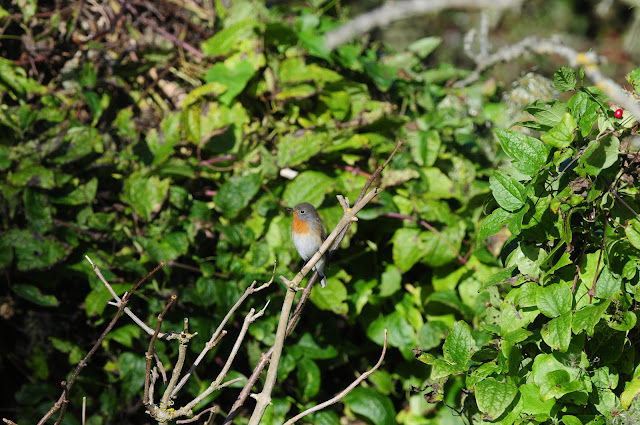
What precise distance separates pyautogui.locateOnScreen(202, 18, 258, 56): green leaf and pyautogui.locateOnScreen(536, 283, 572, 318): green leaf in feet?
8.10

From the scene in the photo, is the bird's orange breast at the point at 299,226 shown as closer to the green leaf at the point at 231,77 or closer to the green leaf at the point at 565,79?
the green leaf at the point at 231,77

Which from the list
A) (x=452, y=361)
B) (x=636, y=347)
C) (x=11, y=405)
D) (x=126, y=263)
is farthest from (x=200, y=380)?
(x=636, y=347)

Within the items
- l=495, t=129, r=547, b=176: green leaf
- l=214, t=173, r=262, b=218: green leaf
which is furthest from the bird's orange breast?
l=495, t=129, r=547, b=176: green leaf

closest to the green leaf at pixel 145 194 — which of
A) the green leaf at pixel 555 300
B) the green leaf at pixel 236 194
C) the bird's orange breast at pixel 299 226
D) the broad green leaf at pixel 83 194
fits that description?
the broad green leaf at pixel 83 194

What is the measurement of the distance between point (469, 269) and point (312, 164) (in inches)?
39.0

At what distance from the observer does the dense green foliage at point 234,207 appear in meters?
2.92

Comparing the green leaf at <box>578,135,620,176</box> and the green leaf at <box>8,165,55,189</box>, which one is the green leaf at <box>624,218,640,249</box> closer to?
the green leaf at <box>578,135,620,176</box>

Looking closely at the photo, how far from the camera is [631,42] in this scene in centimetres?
292

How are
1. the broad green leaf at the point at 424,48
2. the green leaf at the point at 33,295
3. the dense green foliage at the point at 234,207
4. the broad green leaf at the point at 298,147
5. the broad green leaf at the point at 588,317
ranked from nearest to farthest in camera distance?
the broad green leaf at the point at 588,317 < the green leaf at the point at 33,295 < the dense green foliage at the point at 234,207 < the broad green leaf at the point at 298,147 < the broad green leaf at the point at 424,48

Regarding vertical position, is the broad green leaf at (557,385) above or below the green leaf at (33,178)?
above

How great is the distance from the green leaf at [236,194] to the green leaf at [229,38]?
0.93m

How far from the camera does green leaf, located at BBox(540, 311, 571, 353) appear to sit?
5.15 ft

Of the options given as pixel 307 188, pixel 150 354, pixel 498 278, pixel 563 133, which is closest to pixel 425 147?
pixel 307 188

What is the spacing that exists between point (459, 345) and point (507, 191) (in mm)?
475
